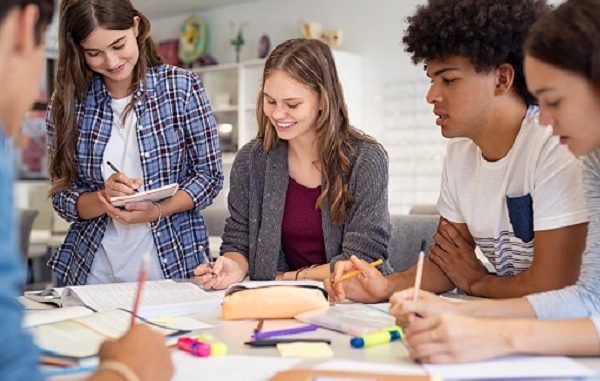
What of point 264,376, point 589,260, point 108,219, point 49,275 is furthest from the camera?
point 49,275

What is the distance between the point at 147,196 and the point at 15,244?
108cm

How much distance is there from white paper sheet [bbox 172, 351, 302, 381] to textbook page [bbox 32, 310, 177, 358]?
98 mm

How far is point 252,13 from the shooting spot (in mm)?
7383

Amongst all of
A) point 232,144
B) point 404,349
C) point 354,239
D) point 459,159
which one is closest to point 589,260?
point 404,349

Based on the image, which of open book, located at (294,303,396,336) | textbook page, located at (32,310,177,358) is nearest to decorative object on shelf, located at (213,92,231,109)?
open book, located at (294,303,396,336)

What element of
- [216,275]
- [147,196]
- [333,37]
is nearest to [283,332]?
[216,275]

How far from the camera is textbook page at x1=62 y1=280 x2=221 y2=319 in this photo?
1.46m

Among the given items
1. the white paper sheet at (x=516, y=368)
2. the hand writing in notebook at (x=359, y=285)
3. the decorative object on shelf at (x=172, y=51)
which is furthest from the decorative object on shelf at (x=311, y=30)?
the white paper sheet at (x=516, y=368)

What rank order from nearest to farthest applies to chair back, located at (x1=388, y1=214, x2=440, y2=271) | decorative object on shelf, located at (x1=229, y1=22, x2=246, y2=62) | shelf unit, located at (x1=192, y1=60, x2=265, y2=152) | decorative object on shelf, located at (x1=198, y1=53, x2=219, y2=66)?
chair back, located at (x1=388, y1=214, x2=440, y2=271)
shelf unit, located at (x1=192, y1=60, x2=265, y2=152)
decorative object on shelf, located at (x1=229, y1=22, x2=246, y2=62)
decorative object on shelf, located at (x1=198, y1=53, x2=219, y2=66)

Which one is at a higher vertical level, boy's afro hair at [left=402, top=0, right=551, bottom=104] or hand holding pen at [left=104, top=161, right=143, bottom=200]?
boy's afro hair at [left=402, top=0, right=551, bottom=104]

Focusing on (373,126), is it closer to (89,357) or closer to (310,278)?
(310,278)

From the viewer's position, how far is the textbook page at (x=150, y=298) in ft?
4.77

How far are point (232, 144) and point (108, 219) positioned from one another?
16.3 ft

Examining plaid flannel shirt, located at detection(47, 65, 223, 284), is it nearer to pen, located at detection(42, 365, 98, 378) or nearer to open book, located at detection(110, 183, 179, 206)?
open book, located at detection(110, 183, 179, 206)
